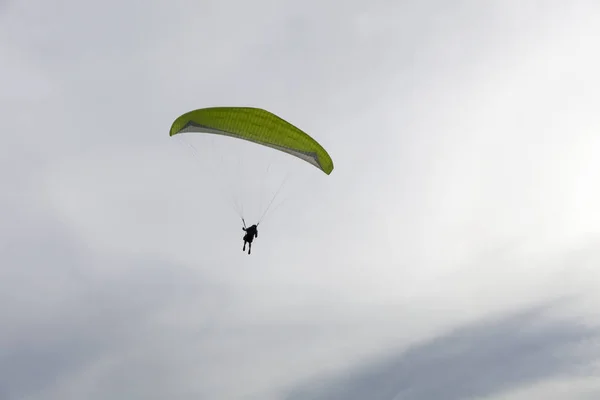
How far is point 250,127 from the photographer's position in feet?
137

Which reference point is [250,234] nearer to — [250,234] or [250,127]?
[250,234]

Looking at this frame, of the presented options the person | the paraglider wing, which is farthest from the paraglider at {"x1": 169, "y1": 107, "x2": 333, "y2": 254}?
the person

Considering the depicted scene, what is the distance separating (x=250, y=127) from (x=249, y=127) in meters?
0.06

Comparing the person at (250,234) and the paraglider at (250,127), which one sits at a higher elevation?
the paraglider at (250,127)

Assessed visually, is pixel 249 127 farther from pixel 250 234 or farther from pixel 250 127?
pixel 250 234

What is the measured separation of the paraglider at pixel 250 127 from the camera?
41344 millimetres

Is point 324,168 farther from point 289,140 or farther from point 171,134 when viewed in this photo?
point 171,134

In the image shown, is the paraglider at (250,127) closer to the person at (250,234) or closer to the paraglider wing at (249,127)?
the paraglider wing at (249,127)

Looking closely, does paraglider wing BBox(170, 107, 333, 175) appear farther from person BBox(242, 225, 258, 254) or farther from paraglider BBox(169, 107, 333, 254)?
person BBox(242, 225, 258, 254)

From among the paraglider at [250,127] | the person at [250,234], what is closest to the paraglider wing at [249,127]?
the paraglider at [250,127]

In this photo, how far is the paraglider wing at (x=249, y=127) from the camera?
4134 centimetres

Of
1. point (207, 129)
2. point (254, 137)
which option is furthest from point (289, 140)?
point (207, 129)

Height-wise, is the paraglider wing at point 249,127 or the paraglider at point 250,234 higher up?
the paraglider wing at point 249,127

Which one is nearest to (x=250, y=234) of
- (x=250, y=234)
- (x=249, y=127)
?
(x=250, y=234)
